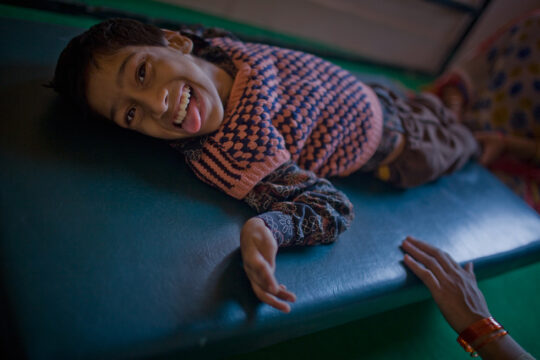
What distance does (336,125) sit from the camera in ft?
3.15

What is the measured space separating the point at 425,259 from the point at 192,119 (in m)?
0.74

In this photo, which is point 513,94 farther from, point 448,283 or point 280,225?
point 280,225

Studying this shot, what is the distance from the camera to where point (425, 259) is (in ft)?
2.94

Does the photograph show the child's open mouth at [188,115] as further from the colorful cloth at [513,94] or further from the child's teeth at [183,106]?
the colorful cloth at [513,94]

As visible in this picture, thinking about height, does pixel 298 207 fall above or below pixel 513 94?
below

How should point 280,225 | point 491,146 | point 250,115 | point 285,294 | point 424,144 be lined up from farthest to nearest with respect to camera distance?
point 491,146 < point 424,144 < point 250,115 < point 280,225 < point 285,294

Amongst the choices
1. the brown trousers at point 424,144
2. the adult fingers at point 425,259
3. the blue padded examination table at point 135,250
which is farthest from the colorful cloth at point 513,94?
the adult fingers at point 425,259

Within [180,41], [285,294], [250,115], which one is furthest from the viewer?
[180,41]

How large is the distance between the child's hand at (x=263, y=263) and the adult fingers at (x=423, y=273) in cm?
45

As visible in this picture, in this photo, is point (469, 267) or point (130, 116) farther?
point (469, 267)

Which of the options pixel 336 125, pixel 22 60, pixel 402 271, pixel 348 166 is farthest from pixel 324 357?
pixel 22 60

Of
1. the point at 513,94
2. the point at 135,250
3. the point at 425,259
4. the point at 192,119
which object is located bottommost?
the point at 135,250

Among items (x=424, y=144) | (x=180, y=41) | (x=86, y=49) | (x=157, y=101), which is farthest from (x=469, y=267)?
(x=86, y=49)

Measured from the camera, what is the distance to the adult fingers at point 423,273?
837mm
